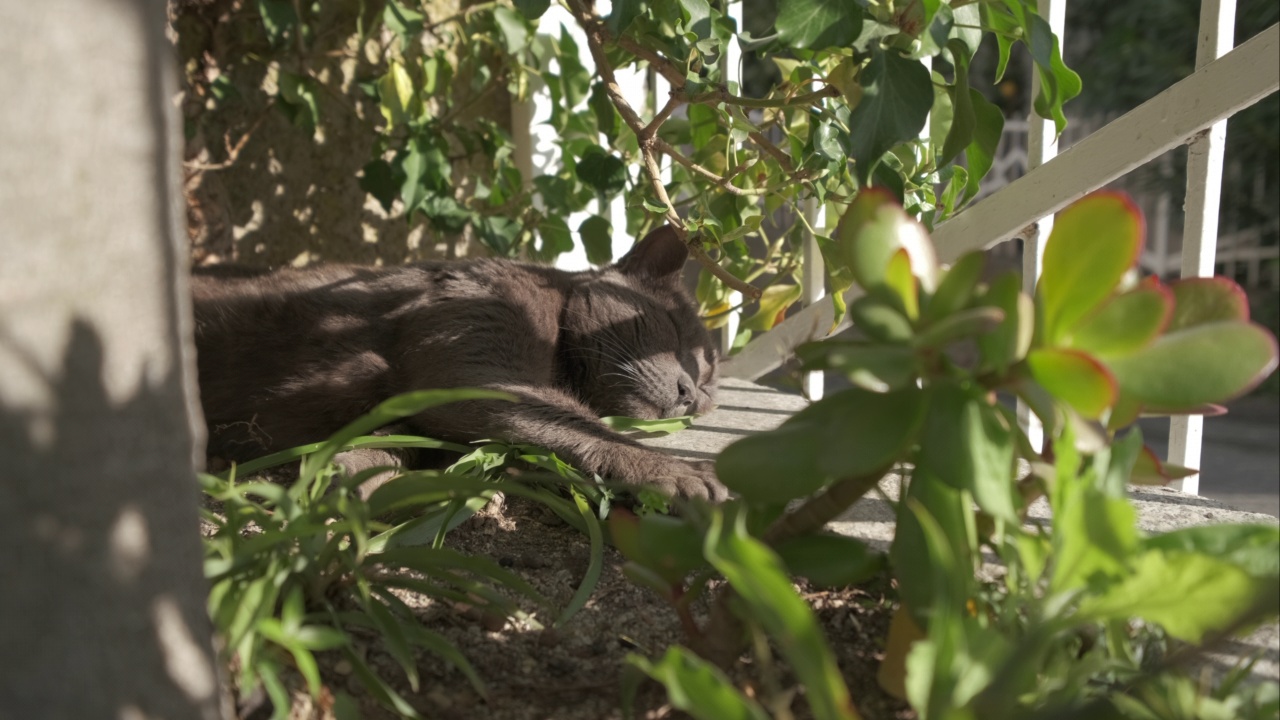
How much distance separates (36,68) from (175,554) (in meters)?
0.31

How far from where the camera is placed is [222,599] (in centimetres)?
80

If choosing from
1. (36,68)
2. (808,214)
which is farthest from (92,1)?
(808,214)

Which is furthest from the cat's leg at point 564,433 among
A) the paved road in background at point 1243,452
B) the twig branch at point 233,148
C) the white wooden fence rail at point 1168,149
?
the paved road in background at point 1243,452

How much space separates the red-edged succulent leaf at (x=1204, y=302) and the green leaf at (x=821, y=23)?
43 cm

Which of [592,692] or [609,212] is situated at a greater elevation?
[609,212]

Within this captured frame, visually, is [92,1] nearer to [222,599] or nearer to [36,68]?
[36,68]

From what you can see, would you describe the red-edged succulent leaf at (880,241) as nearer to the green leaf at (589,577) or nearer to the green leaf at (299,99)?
the green leaf at (589,577)

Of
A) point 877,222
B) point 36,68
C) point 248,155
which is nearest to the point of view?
point 36,68

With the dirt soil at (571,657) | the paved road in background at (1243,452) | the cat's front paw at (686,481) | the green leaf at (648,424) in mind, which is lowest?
the paved road in background at (1243,452)

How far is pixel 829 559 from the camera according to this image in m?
0.80

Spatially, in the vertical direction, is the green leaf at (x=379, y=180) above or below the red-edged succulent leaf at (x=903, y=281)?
above

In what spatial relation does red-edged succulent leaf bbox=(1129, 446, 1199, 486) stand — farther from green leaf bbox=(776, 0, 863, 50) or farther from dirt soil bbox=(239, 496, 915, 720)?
green leaf bbox=(776, 0, 863, 50)

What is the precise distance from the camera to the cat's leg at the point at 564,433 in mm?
1342

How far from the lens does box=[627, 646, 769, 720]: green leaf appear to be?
0.58m
